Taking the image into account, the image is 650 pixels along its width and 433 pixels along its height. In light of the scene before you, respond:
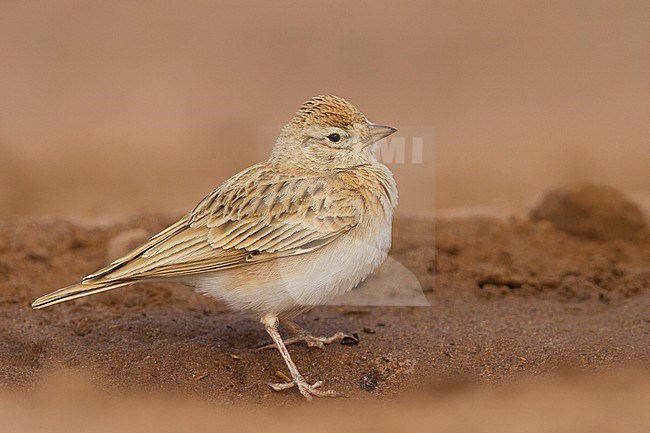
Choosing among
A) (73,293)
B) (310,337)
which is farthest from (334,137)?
(73,293)

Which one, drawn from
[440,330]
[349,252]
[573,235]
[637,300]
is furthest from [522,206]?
[349,252]

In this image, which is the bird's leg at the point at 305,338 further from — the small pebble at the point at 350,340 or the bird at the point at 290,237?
the bird at the point at 290,237

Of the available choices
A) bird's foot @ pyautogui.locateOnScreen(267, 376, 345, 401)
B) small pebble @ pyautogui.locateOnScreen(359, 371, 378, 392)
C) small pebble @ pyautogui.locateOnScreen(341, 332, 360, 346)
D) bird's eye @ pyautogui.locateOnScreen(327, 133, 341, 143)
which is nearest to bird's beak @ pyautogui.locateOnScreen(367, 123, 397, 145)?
bird's eye @ pyautogui.locateOnScreen(327, 133, 341, 143)

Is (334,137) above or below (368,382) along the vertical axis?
above

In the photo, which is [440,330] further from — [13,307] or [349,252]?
[13,307]

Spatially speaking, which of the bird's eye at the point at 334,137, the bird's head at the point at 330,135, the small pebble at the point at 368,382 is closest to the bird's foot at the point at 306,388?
the small pebble at the point at 368,382

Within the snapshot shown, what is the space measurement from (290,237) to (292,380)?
910 millimetres

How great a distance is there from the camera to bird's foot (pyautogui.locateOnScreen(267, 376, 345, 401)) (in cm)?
579

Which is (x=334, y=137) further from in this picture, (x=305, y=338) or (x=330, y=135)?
(x=305, y=338)

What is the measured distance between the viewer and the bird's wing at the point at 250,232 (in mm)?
5965

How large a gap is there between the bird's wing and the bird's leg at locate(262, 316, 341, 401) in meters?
0.44

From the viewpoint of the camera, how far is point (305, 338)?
21.6 feet

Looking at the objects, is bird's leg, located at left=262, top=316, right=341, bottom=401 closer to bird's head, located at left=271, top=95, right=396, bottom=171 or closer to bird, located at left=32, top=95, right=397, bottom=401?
bird, located at left=32, top=95, right=397, bottom=401

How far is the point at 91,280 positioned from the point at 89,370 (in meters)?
0.64
